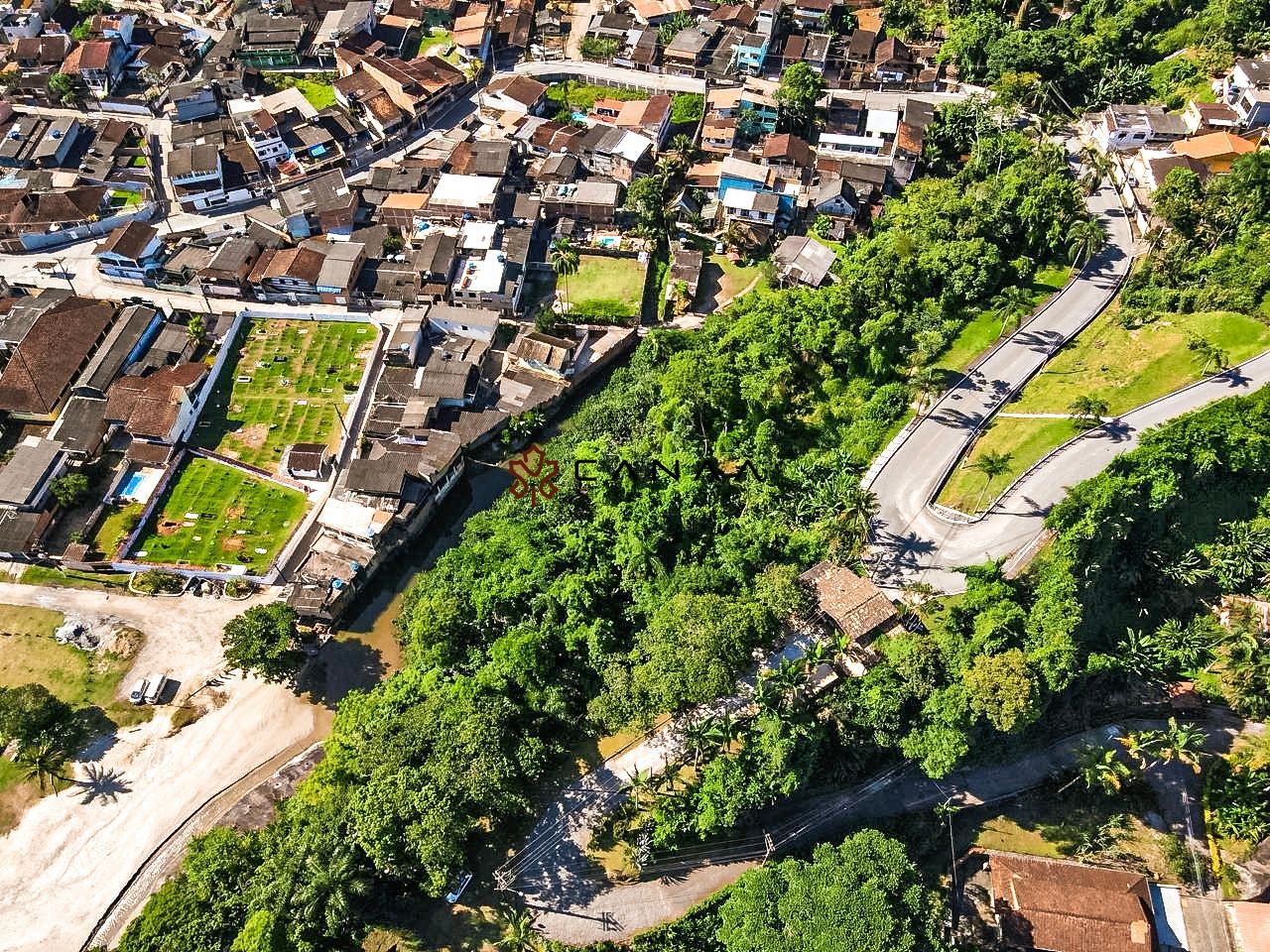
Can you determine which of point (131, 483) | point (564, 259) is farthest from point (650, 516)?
point (131, 483)

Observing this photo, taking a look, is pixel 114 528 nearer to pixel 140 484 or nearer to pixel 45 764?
pixel 140 484

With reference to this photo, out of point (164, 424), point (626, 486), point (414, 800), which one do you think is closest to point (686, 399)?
point (626, 486)

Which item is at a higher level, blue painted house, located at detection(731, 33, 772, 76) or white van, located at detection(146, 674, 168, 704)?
blue painted house, located at detection(731, 33, 772, 76)

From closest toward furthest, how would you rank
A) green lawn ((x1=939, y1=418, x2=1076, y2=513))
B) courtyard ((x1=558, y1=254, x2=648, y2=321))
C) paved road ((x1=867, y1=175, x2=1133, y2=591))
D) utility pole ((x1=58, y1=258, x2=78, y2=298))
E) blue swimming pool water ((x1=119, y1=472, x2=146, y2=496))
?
paved road ((x1=867, y1=175, x2=1133, y2=591)), green lawn ((x1=939, y1=418, x2=1076, y2=513)), blue swimming pool water ((x1=119, y1=472, x2=146, y2=496)), courtyard ((x1=558, y1=254, x2=648, y2=321)), utility pole ((x1=58, y1=258, x2=78, y2=298))

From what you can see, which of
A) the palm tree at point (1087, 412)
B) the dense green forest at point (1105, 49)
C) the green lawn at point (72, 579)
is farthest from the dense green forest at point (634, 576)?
the dense green forest at point (1105, 49)
